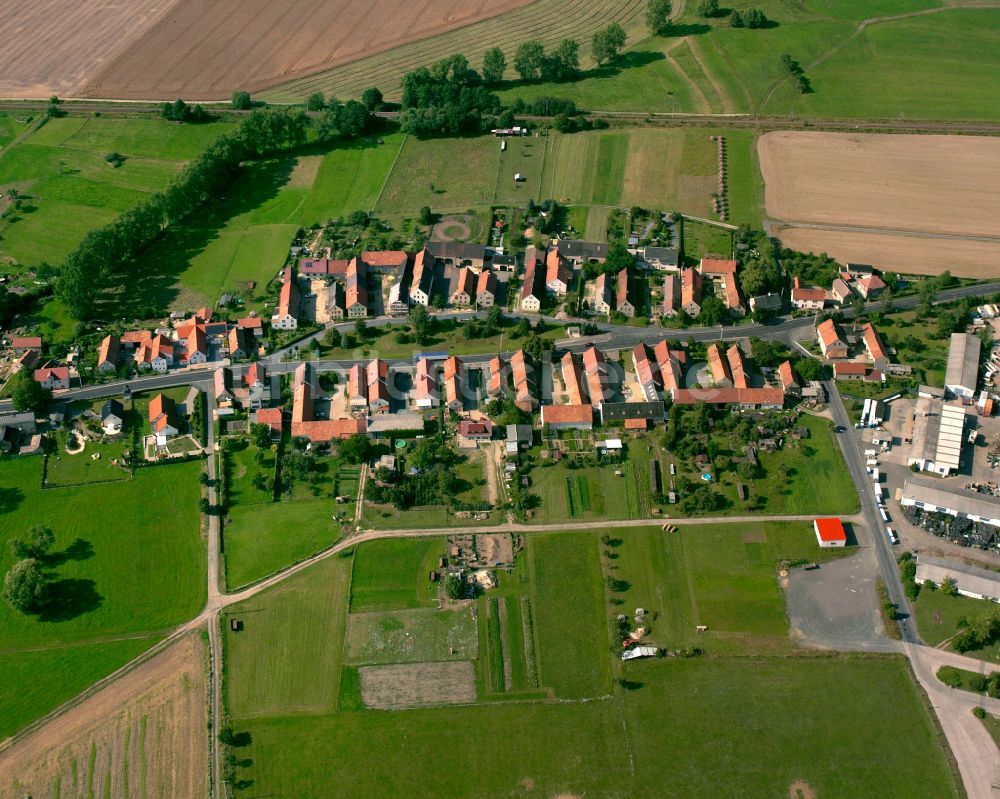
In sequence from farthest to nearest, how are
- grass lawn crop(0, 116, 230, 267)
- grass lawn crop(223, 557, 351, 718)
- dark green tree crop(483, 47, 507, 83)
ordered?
1. dark green tree crop(483, 47, 507, 83)
2. grass lawn crop(0, 116, 230, 267)
3. grass lawn crop(223, 557, 351, 718)

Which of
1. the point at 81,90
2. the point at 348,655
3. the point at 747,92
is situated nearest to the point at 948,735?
the point at 348,655

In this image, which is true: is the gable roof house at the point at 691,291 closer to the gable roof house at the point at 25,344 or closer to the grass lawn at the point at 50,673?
the grass lawn at the point at 50,673

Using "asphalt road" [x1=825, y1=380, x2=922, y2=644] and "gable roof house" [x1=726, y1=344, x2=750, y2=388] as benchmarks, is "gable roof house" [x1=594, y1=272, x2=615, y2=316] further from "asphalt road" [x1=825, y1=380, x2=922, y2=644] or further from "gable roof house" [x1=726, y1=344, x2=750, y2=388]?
"asphalt road" [x1=825, y1=380, x2=922, y2=644]

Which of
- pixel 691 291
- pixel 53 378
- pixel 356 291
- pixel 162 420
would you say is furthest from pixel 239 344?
pixel 691 291

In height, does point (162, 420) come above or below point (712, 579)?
above

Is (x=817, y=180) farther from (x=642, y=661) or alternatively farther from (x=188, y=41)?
(x=188, y=41)

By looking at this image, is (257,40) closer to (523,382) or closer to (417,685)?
(523,382)

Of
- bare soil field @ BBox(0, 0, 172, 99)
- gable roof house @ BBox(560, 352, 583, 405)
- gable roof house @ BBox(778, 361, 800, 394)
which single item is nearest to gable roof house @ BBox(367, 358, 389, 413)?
gable roof house @ BBox(560, 352, 583, 405)

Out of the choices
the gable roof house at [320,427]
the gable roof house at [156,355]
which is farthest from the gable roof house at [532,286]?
the gable roof house at [156,355]
